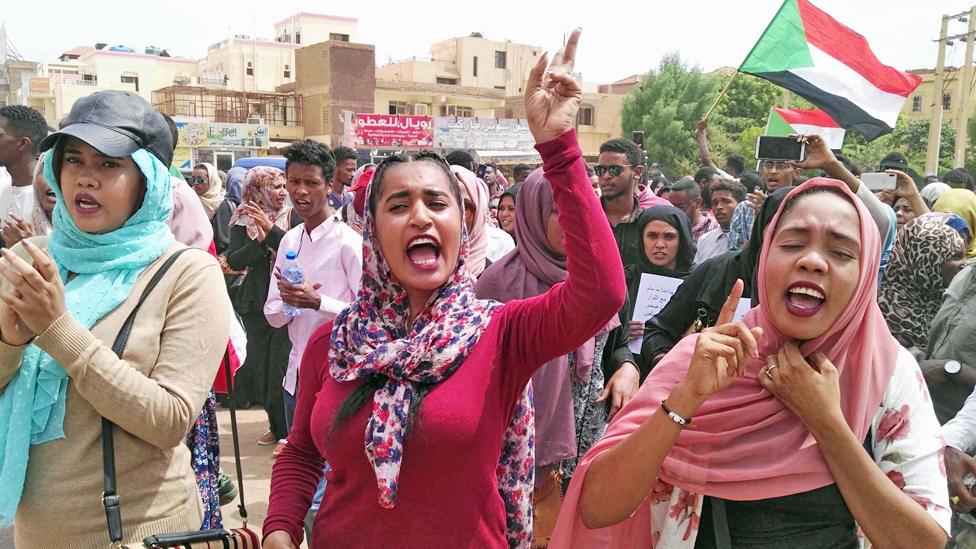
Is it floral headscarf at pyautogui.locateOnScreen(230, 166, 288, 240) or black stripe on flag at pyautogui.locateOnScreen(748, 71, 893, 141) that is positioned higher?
black stripe on flag at pyautogui.locateOnScreen(748, 71, 893, 141)

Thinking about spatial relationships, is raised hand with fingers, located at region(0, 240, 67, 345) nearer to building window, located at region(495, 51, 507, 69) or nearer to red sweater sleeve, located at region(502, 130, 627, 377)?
red sweater sleeve, located at region(502, 130, 627, 377)

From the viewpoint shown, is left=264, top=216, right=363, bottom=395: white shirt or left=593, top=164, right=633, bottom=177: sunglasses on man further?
left=593, top=164, right=633, bottom=177: sunglasses on man

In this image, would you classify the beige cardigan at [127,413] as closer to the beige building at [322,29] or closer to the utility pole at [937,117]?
the utility pole at [937,117]

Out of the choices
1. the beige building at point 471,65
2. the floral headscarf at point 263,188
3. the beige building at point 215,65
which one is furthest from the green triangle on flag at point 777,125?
the beige building at point 215,65

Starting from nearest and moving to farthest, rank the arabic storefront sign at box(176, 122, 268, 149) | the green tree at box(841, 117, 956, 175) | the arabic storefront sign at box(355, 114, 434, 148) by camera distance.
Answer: the arabic storefront sign at box(176, 122, 268, 149) < the arabic storefront sign at box(355, 114, 434, 148) < the green tree at box(841, 117, 956, 175)

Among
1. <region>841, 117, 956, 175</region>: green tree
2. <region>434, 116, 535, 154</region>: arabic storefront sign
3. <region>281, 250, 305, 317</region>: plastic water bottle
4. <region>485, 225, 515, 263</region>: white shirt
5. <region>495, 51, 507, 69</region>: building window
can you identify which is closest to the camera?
<region>281, 250, 305, 317</region>: plastic water bottle

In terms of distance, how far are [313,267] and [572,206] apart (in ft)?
8.86

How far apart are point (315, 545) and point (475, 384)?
0.57 metres

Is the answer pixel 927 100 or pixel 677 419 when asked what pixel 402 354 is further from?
pixel 927 100

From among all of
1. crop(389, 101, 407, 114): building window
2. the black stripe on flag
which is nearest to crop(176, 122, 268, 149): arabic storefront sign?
crop(389, 101, 407, 114): building window

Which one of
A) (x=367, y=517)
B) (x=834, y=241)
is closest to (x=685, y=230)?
(x=834, y=241)

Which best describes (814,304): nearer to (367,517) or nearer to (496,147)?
(367,517)

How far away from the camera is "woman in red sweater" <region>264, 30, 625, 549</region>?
1580mm

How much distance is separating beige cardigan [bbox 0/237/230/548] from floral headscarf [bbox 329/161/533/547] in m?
0.46
